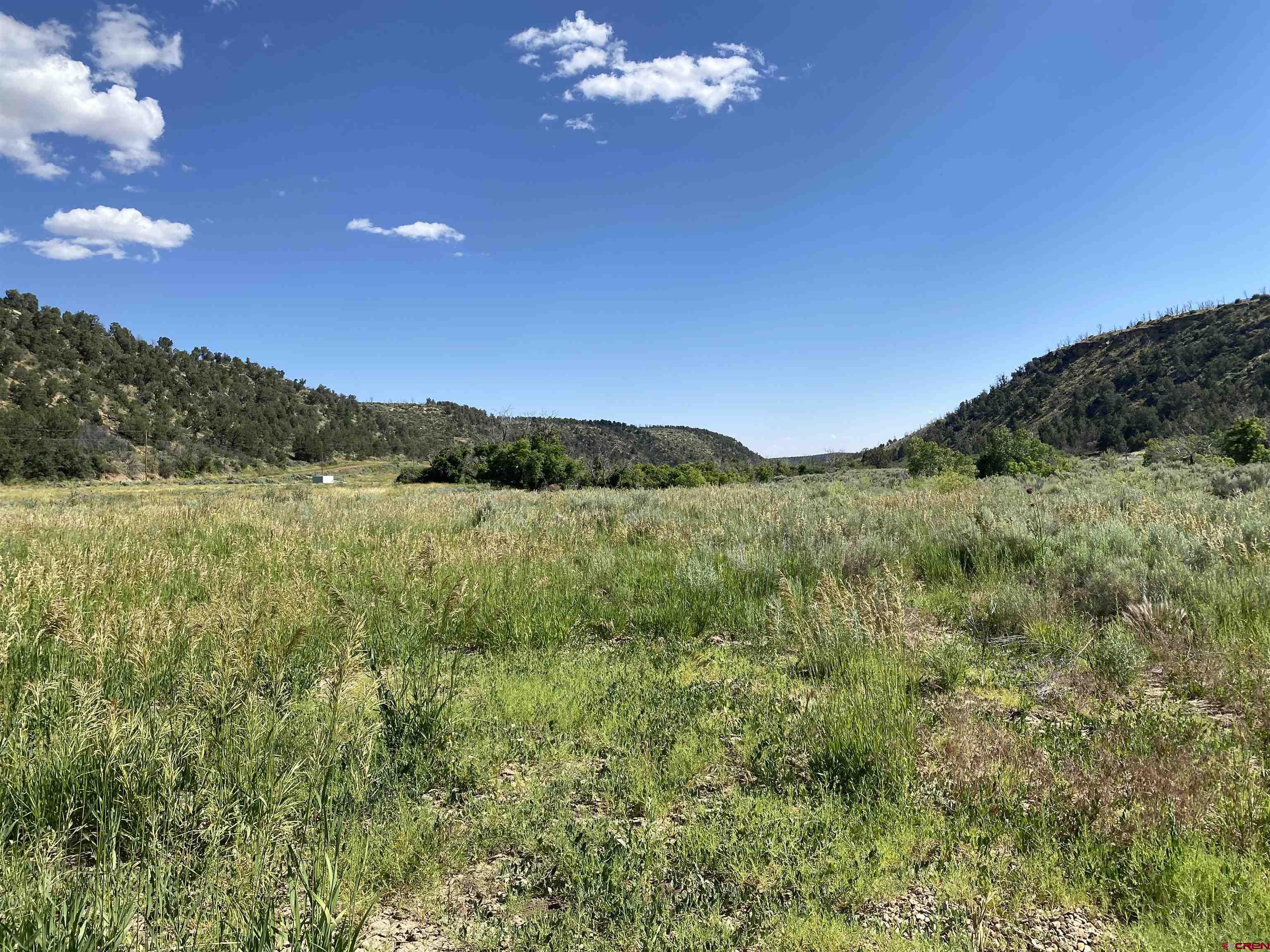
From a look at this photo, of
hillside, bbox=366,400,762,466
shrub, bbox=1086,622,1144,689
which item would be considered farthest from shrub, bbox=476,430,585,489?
shrub, bbox=1086,622,1144,689

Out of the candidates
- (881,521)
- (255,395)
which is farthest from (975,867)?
(255,395)

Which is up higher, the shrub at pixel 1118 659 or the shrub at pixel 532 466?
the shrub at pixel 532 466

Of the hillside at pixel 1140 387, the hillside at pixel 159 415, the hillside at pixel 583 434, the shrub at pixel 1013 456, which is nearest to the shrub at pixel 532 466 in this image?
the shrub at pixel 1013 456

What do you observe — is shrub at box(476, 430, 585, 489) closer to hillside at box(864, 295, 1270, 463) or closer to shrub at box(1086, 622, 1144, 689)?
shrub at box(1086, 622, 1144, 689)

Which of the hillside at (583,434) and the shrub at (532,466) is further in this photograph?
the hillside at (583,434)

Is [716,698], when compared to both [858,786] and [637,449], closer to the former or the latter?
[858,786]

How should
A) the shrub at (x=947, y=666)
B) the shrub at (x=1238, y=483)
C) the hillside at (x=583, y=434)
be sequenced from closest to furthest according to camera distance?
1. the shrub at (x=947, y=666)
2. the shrub at (x=1238, y=483)
3. the hillside at (x=583, y=434)

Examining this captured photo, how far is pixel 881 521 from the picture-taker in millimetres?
9297

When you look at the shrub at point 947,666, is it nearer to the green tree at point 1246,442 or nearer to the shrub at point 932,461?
the shrub at point 932,461

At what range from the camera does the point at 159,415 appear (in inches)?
2862

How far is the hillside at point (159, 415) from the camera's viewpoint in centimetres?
5625

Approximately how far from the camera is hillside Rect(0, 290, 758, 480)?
56.2 metres

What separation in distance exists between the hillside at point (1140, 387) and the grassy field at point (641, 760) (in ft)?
238

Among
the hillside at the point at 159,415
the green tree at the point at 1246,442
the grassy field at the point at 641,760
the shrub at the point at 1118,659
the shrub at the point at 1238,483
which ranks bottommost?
the grassy field at the point at 641,760
